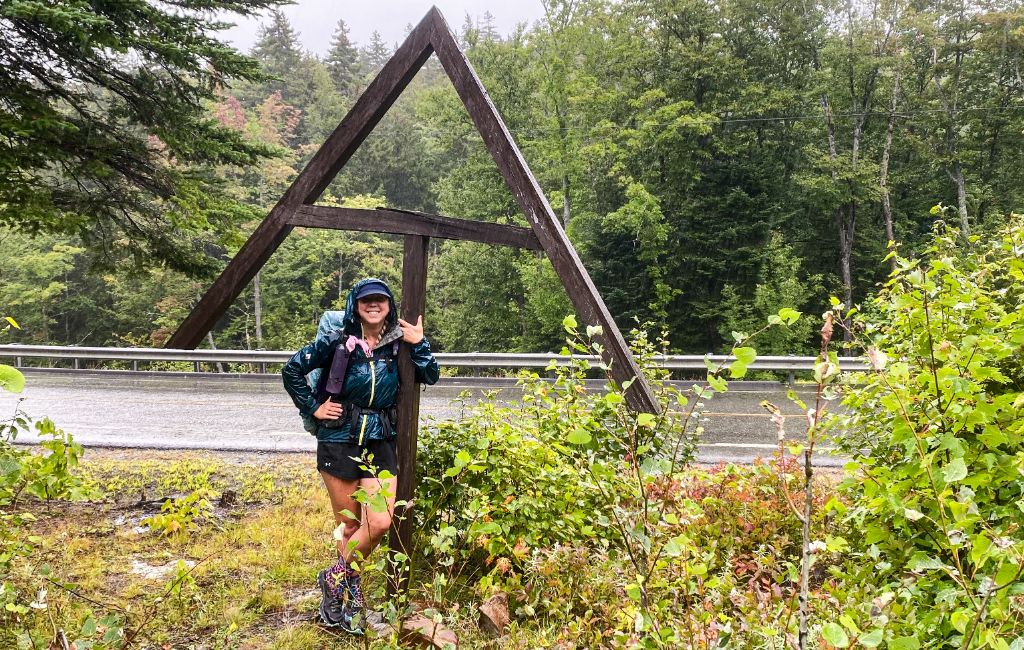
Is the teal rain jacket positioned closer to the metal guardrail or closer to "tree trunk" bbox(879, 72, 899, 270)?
the metal guardrail

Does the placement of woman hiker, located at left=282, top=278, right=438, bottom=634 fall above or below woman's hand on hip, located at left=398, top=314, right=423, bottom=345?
below

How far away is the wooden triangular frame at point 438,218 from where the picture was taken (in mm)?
3023

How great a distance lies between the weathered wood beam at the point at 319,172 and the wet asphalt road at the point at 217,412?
245 centimetres

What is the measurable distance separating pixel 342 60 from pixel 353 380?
5302 cm

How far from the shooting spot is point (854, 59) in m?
22.5

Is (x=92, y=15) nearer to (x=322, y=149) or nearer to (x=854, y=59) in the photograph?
(x=322, y=149)

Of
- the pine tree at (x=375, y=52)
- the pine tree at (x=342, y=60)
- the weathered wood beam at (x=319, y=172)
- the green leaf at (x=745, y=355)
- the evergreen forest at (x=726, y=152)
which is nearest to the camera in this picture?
the green leaf at (x=745, y=355)

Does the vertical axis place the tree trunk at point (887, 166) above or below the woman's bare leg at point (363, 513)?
above

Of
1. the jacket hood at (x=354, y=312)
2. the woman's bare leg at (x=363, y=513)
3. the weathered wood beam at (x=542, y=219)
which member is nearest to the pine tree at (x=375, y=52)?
the weathered wood beam at (x=542, y=219)

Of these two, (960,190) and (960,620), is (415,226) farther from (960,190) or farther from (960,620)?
(960,190)

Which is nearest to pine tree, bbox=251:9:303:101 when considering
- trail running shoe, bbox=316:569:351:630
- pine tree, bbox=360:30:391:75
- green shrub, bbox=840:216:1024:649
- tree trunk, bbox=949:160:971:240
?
pine tree, bbox=360:30:391:75

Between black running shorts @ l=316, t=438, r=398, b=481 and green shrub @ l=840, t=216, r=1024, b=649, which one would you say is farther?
black running shorts @ l=316, t=438, r=398, b=481

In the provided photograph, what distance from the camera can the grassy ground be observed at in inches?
121

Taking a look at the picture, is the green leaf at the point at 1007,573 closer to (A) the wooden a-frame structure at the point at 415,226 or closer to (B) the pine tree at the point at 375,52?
(A) the wooden a-frame structure at the point at 415,226
